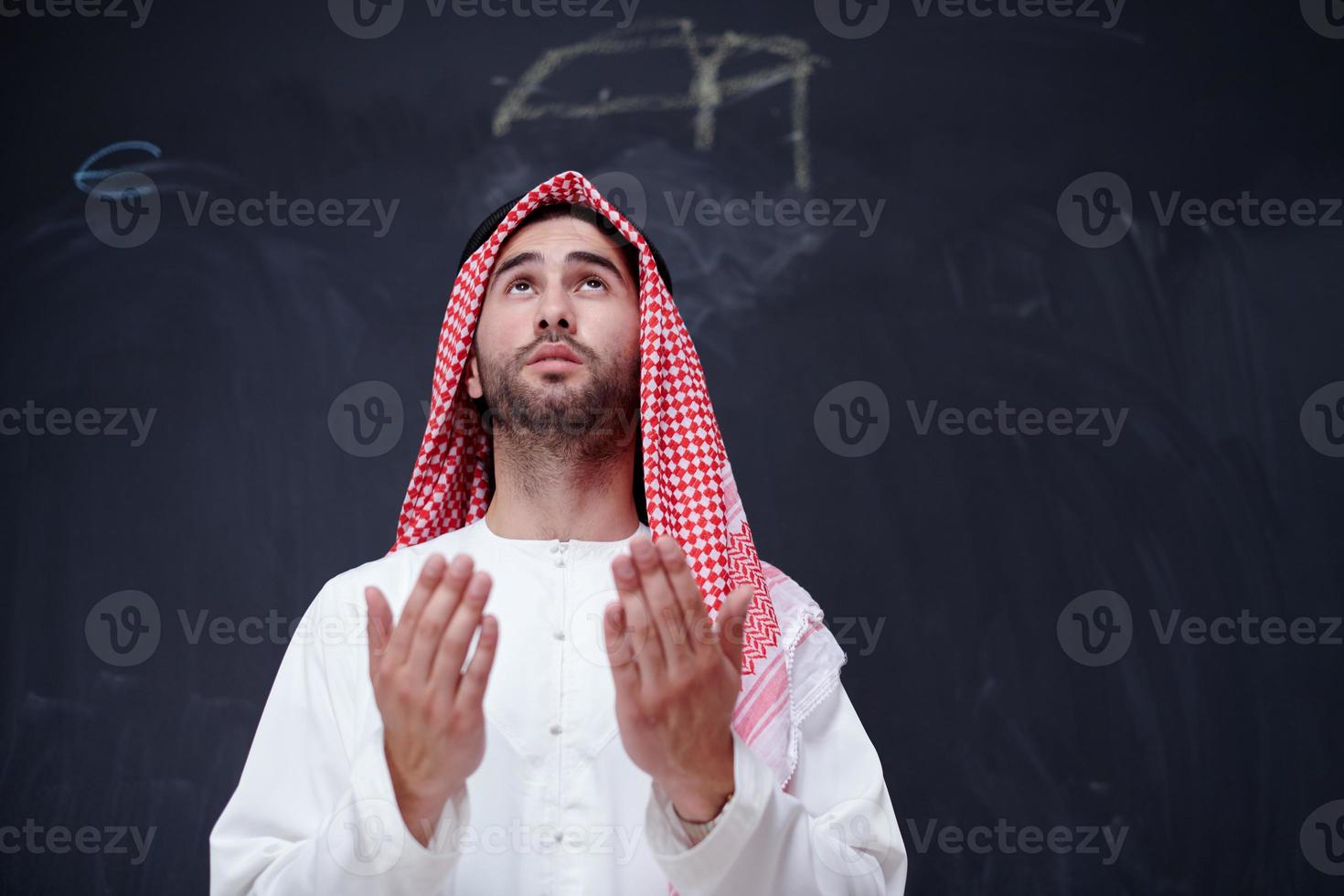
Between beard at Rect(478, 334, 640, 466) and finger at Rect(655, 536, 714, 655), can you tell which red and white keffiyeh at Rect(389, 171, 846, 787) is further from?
finger at Rect(655, 536, 714, 655)

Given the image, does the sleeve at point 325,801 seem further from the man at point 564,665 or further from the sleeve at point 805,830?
the sleeve at point 805,830

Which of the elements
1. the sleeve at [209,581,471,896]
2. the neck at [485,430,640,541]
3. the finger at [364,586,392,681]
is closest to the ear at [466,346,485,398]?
the neck at [485,430,640,541]

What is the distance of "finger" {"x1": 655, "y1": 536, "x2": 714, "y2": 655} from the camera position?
1.40 metres

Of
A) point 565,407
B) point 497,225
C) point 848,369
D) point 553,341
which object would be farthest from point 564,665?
point 848,369

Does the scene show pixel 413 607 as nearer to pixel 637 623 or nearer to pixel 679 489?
pixel 637 623

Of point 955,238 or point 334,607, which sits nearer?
point 334,607

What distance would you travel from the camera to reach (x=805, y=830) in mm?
1624

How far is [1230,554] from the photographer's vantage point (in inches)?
108

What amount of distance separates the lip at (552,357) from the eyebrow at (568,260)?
206 millimetres

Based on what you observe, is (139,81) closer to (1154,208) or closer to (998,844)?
(1154,208)

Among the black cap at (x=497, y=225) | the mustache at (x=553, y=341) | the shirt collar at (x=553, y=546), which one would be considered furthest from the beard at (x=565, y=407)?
the black cap at (x=497, y=225)

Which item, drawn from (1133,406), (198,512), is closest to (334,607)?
(198,512)

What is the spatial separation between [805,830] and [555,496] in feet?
2.57

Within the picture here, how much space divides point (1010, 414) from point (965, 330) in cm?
A: 24
